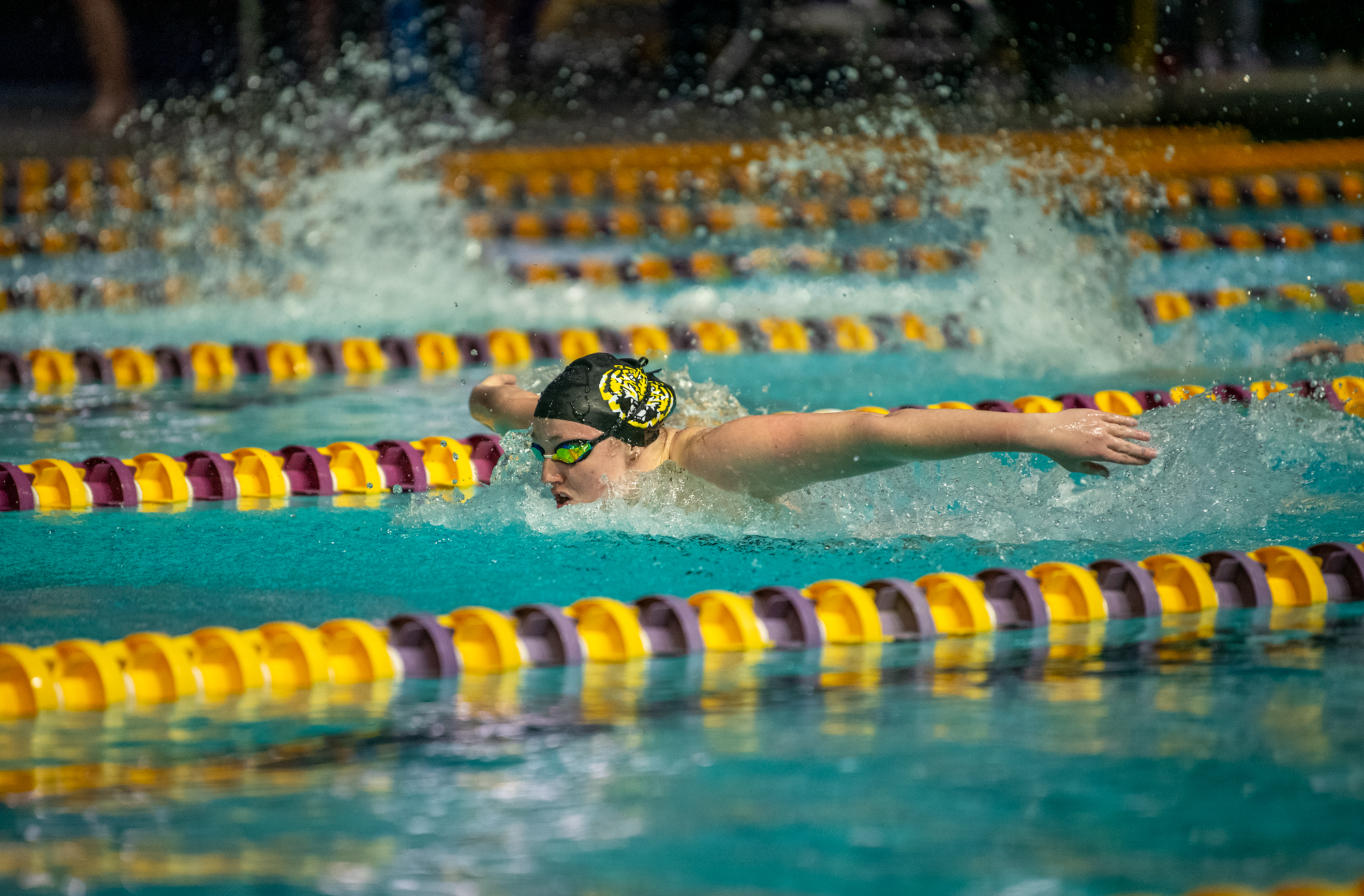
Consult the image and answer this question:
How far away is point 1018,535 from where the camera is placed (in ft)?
12.1

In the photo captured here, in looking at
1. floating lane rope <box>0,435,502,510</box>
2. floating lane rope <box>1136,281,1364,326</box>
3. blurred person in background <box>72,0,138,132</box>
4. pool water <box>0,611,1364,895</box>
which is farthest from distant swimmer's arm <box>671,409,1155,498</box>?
blurred person in background <box>72,0,138,132</box>

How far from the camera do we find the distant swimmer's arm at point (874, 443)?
2.78 m

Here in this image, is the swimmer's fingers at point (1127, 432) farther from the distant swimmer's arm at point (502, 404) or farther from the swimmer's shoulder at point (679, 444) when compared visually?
the distant swimmer's arm at point (502, 404)

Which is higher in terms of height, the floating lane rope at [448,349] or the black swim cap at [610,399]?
the floating lane rope at [448,349]

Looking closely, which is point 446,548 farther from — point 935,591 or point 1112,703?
point 1112,703

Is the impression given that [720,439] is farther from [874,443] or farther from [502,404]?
[502,404]

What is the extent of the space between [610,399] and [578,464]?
0.54 feet

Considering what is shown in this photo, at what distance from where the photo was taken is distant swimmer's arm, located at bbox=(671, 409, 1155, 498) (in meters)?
2.78

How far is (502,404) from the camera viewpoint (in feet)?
13.4

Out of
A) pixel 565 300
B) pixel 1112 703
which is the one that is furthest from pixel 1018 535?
pixel 565 300

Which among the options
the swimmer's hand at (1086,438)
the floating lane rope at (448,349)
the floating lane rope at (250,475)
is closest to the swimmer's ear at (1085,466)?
the swimmer's hand at (1086,438)

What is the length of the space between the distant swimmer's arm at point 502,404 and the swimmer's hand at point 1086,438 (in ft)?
5.13

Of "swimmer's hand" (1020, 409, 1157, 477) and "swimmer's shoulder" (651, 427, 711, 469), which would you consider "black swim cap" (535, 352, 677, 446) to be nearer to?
"swimmer's shoulder" (651, 427, 711, 469)

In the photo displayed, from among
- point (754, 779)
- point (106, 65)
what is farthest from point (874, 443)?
Answer: point (106, 65)
